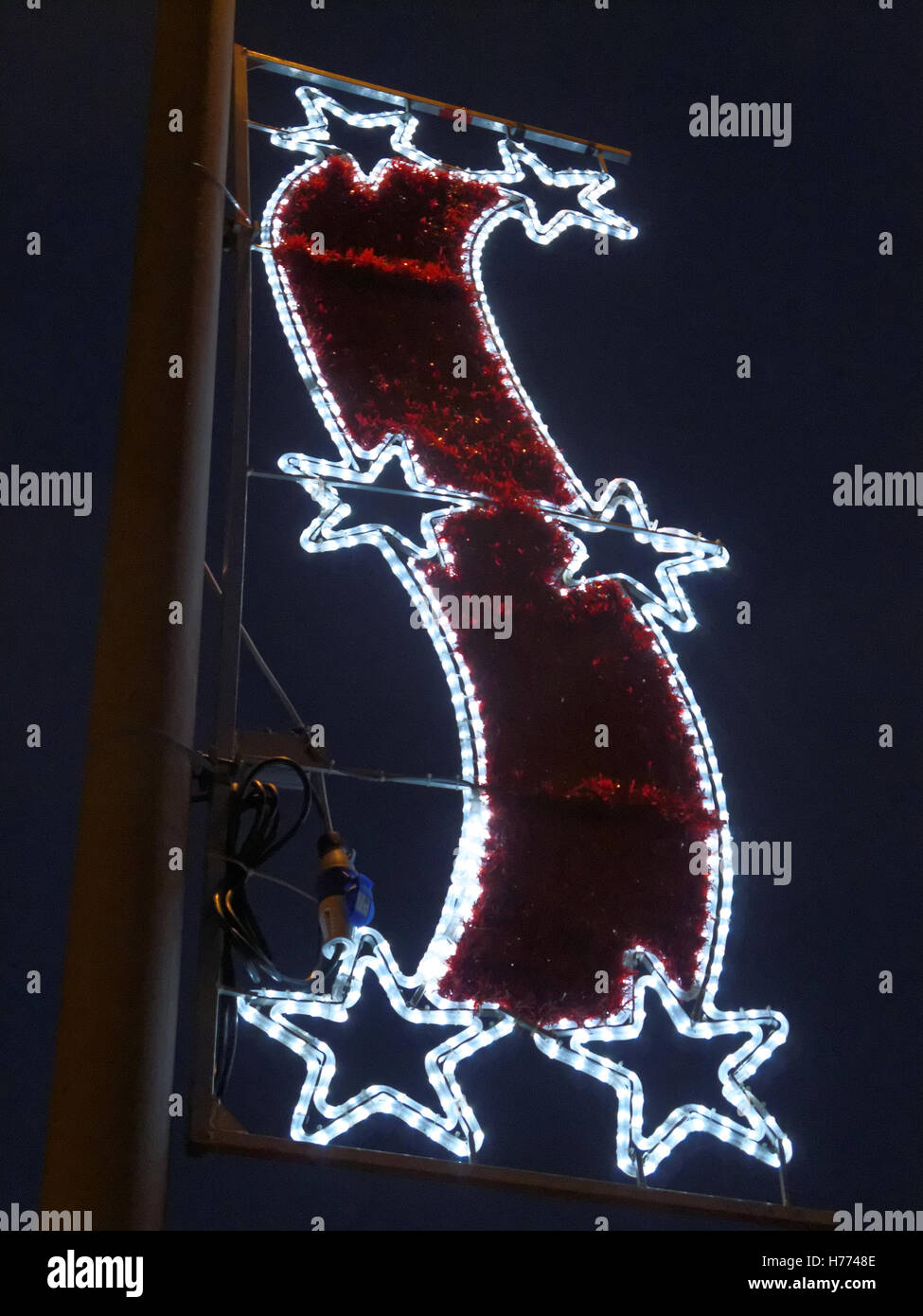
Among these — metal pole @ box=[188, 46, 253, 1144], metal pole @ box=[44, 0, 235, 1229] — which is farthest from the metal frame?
metal pole @ box=[44, 0, 235, 1229]

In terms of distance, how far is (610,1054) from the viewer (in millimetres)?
3012

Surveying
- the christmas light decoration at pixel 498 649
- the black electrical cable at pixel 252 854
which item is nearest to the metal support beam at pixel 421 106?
the christmas light decoration at pixel 498 649

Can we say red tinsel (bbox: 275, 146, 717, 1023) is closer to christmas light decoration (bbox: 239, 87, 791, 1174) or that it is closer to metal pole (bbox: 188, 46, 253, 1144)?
christmas light decoration (bbox: 239, 87, 791, 1174)

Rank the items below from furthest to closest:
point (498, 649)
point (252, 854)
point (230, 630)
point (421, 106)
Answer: point (421, 106) < point (498, 649) < point (230, 630) < point (252, 854)

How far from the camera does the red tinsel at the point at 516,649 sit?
288cm

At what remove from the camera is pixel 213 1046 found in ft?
8.36

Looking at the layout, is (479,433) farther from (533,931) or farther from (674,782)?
(533,931)

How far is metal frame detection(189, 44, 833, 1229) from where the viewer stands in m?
2.46

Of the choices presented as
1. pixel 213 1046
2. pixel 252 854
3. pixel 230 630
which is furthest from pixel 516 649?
pixel 213 1046

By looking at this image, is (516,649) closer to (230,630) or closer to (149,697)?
(230,630)

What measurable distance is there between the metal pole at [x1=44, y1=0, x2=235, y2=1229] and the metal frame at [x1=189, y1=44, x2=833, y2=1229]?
0.14 metres

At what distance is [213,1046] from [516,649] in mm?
1145

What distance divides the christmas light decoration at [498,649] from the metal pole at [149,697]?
31 centimetres
